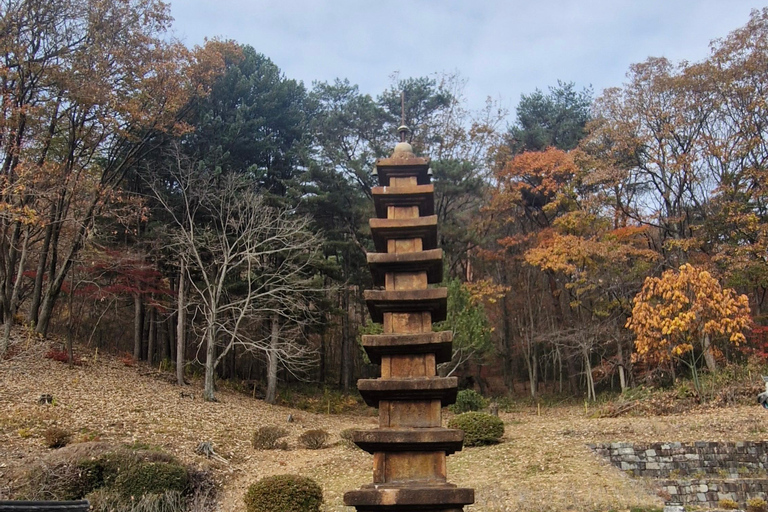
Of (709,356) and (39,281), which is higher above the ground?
(39,281)

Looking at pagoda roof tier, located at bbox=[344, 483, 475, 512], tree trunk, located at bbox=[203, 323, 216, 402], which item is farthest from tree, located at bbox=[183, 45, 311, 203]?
pagoda roof tier, located at bbox=[344, 483, 475, 512]

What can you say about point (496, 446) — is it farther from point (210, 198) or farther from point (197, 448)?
point (210, 198)

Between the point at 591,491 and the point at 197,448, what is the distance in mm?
9551

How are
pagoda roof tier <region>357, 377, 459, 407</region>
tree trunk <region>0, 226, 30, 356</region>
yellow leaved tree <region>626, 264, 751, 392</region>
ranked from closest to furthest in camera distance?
pagoda roof tier <region>357, 377, 459, 407</region> → yellow leaved tree <region>626, 264, 751, 392</region> → tree trunk <region>0, 226, 30, 356</region>

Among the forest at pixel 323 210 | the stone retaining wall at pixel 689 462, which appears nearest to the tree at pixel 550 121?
the forest at pixel 323 210

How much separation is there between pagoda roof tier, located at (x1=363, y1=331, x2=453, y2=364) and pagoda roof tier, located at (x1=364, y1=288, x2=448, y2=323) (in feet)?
1.40

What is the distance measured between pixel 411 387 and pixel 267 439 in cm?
1103

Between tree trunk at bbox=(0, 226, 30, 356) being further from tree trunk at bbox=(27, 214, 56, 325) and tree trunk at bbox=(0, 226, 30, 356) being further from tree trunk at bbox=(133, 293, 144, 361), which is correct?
tree trunk at bbox=(133, 293, 144, 361)

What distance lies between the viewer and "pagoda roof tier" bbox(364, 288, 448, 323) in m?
7.63

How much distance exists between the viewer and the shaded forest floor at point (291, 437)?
12211 mm

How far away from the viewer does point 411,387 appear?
7160 mm

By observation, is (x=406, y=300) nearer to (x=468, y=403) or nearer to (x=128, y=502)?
(x=128, y=502)

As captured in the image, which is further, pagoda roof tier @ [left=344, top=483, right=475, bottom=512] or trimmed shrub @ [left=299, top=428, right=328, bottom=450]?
trimmed shrub @ [left=299, top=428, right=328, bottom=450]

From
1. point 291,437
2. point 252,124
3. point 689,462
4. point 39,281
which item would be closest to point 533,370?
point 291,437
